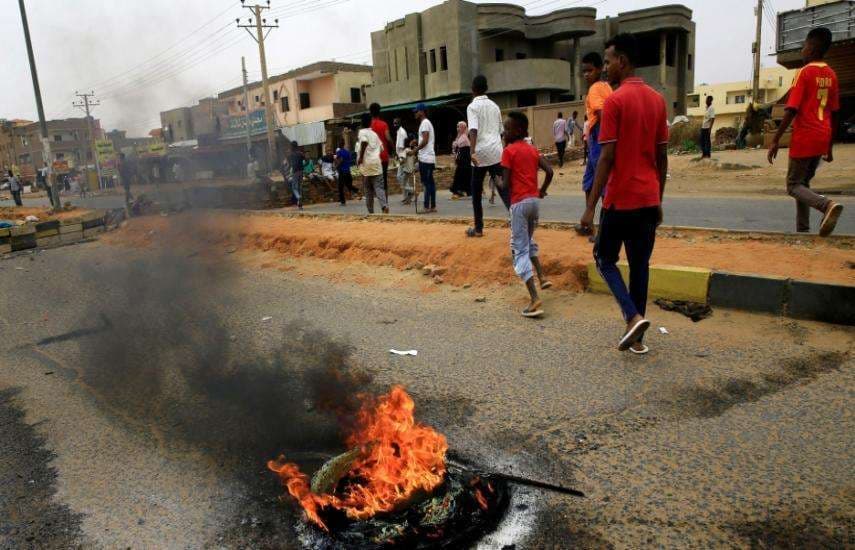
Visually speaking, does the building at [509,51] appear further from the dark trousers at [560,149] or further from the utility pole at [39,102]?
the utility pole at [39,102]

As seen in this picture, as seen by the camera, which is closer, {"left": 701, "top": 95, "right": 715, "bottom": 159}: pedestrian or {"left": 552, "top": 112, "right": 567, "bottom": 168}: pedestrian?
{"left": 701, "top": 95, "right": 715, "bottom": 159}: pedestrian

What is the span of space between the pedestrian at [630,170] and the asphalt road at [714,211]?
11.1 feet

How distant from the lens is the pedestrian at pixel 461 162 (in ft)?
36.9

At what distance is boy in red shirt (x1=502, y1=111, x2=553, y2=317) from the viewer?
4.91 meters

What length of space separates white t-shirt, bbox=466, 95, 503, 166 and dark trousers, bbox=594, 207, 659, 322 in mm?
3096

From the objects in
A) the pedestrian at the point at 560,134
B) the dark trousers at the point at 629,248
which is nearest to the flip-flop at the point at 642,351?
the dark trousers at the point at 629,248

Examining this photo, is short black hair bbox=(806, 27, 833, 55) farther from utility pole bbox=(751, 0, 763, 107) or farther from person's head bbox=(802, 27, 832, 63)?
utility pole bbox=(751, 0, 763, 107)

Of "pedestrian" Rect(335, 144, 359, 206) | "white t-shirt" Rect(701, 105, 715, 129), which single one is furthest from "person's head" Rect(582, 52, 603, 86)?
"white t-shirt" Rect(701, 105, 715, 129)

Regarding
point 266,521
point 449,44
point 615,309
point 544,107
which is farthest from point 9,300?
point 449,44

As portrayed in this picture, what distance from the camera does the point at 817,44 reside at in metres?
5.25

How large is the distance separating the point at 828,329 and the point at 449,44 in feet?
103

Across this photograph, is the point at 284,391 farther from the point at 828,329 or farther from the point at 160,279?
the point at 160,279

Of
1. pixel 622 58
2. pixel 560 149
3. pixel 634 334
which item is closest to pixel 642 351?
pixel 634 334

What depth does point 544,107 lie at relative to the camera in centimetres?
2734
